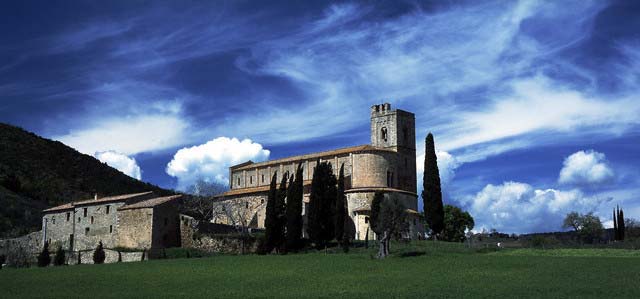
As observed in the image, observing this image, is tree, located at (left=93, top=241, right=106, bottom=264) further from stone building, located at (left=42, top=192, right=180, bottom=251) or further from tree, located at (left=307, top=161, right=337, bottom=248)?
tree, located at (left=307, top=161, right=337, bottom=248)

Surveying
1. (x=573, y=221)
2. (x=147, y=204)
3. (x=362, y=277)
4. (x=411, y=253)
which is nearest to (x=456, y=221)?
(x=573, y=221)

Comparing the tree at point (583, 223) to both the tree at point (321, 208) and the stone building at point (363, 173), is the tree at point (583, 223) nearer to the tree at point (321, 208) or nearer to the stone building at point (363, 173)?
the stone building at point (363, 173)

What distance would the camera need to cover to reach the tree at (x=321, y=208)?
2105 inches

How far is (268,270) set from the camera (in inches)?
1507

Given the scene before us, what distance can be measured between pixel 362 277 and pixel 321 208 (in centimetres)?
2021

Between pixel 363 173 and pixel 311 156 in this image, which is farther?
pixel 311 156

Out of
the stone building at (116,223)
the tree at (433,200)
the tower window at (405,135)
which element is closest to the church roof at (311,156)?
the tower window at (405,135)

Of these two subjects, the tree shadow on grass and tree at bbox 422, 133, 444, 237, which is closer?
the tree shadow on grass

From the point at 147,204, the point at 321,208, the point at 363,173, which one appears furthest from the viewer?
the point at 363,173

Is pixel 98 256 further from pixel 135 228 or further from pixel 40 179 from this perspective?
pixel 40 179

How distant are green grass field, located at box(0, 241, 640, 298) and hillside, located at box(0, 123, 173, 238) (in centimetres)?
3651

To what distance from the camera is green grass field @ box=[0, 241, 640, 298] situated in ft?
92.7

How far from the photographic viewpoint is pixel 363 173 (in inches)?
2783

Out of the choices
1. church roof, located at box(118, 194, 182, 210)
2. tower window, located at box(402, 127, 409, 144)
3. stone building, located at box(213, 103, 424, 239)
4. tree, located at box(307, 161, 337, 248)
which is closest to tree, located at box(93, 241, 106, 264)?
church roof, located at box(118, 194, 182, 210)
